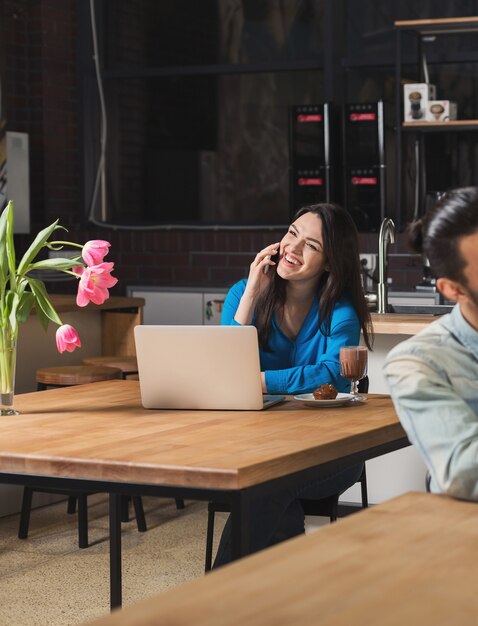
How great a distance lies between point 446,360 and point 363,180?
523 centimetres

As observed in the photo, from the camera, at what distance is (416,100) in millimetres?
6594

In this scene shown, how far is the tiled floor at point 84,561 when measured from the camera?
3648mm

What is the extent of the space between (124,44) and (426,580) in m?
7.03

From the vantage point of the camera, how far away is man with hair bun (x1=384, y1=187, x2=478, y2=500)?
5.99ft

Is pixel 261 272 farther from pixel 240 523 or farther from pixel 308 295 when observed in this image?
pixel 240 523

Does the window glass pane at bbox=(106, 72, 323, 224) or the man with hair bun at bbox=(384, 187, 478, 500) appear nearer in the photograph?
the man with hair bun at bbox=(384, 187, 478, 500)

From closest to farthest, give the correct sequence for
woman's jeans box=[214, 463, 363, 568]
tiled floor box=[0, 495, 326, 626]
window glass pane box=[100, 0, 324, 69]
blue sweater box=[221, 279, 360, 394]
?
woman's jeans box=[214, 463, 363, 568] → blue sweater box=[221, 279, 360, 394] → tiled floor box=[0, 495, 326, 626] → window glass pane box=[100, 0, 324, 69]

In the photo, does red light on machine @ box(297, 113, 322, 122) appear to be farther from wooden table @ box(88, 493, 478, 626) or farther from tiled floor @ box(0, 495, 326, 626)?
wooden table @ box(88, 493, 478, 626)

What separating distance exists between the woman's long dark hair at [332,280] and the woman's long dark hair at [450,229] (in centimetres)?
146

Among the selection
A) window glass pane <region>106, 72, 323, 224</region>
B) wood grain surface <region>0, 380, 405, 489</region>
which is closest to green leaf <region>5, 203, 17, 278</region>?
wood grain surface <region>0, 380, 405, 489</region>

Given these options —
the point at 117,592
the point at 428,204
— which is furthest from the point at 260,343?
the point at 428,204

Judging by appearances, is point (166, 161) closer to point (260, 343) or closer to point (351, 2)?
point (351, 2)

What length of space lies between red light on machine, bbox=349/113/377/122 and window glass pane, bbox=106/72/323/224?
46 centimetres

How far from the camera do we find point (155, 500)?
5137 millimetres
